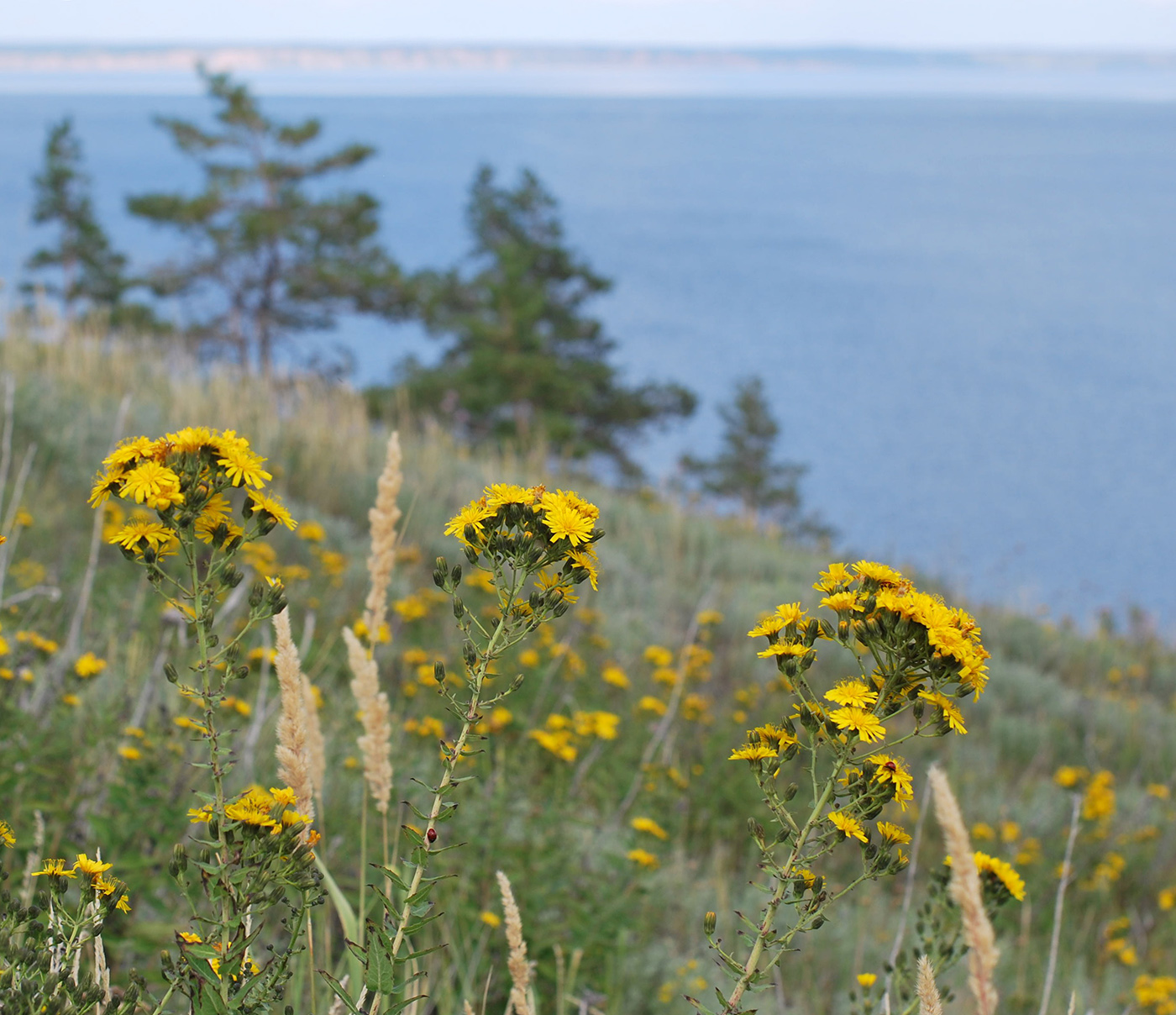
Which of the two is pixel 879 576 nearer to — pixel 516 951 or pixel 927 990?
pixel 927 990

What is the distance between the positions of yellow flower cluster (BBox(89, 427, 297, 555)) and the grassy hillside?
0.36m

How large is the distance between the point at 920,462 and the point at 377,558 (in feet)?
79.0

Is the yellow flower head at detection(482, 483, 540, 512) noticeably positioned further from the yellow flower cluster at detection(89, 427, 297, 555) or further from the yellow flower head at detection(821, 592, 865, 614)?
the yellow flower head at detection(821, 592, 865, 614)

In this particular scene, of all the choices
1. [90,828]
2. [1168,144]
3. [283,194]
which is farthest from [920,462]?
[1168,144]

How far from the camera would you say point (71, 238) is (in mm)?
21531

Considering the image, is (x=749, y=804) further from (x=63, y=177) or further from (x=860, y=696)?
(x=63, y=177)

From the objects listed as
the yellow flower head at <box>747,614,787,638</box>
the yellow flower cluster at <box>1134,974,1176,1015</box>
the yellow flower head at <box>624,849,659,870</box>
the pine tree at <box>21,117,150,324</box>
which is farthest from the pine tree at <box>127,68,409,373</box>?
the yellow flower head at <box>747,614,787,638</box>

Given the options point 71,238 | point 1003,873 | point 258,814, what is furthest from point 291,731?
point 71,238

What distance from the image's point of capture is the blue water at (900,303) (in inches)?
813

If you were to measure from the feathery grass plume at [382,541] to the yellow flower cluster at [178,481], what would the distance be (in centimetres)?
45

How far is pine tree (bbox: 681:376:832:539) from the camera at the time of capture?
19.0m

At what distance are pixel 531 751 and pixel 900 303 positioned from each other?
141 feet

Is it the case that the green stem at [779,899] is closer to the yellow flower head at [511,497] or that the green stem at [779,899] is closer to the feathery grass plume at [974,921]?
the feathery grass plume at [974,921]

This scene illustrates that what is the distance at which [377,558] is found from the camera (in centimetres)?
154
